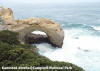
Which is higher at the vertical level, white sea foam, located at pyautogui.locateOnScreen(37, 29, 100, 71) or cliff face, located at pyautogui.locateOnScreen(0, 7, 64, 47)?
cliff face, located at pyautogui.locateOnScreen(0, 7, 64, 47)

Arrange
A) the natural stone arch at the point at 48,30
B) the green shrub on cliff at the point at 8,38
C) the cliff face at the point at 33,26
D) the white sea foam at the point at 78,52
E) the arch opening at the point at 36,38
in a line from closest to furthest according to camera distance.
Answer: the green shrub on cliff at the point at 8,38 < the white sea foam at the point at 78,52 < the cliff face at the point at 33,26 < the natural stone arch at the point at 48,30 < the arch opening at the point at 36,38

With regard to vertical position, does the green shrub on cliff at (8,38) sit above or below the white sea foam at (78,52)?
above

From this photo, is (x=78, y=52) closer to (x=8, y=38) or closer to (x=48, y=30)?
(x=48, y=30)

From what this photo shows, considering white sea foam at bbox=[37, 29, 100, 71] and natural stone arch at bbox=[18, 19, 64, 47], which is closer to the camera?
white sea foam at bbox=[37, 29, 100, 71]

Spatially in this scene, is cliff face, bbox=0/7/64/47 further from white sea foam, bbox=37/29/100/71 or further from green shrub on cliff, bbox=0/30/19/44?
green shrub on cliff, bbox=0/30/19/44

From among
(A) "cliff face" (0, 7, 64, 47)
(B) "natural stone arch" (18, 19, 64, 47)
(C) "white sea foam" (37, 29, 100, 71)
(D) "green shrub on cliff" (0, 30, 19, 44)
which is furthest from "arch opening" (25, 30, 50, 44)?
(D) "green shrub on cliff" (0, 30, 19, 44)

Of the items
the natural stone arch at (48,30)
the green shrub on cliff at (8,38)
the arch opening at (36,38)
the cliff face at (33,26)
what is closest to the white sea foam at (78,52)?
the natural stone arch at (48,30)

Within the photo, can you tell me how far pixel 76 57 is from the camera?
69.4 feet

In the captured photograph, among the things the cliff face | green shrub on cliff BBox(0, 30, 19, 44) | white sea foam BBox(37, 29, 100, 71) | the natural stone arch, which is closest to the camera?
green shrub on cliff BBox(0, 30, 19, 44)

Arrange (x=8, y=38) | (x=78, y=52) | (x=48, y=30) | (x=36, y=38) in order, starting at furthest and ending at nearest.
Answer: (x=36, y=38) < (x=48, y=30) < (x=78, y=52) < (x=8, y=38)

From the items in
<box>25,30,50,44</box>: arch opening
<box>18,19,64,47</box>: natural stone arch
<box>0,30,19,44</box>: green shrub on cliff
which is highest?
<box>0,30,19,44</box>: green shrub on cliff

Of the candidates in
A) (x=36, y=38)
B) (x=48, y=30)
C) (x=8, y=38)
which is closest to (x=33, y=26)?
(x=48, y=30)

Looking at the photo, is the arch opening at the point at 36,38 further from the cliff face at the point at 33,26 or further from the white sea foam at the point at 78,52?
the cliff face at the point at 33,26

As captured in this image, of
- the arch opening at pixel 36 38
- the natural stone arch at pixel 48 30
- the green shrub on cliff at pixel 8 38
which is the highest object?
the green shrub on cliff at pixel 8 38
